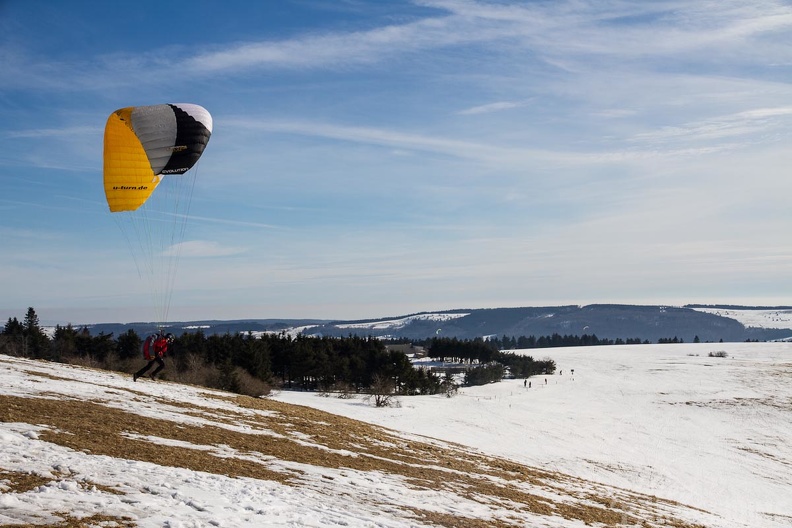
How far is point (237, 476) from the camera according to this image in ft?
39.5

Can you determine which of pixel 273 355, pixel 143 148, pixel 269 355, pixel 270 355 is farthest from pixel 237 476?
pixel 273 355

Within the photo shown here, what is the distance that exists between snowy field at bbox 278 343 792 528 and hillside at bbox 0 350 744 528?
768cm

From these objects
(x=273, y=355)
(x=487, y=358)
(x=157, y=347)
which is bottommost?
(x=487, y=358)

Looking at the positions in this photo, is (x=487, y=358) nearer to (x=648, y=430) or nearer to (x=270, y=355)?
(x=270, y=355)

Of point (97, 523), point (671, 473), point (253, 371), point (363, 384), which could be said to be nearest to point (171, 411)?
point (97, 523)

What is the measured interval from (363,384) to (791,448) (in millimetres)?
48637

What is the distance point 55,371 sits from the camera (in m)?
28.1

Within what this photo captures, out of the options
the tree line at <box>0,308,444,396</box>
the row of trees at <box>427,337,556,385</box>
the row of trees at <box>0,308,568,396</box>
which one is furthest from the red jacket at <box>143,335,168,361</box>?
the row of trees at <box>427,337,556,385</box>

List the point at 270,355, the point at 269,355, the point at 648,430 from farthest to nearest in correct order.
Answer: the point at 270,355 → the point at 269,355 → the point at 648,430

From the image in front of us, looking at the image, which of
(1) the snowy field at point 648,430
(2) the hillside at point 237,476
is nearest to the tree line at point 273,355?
(1) the snowy field at point 648,430

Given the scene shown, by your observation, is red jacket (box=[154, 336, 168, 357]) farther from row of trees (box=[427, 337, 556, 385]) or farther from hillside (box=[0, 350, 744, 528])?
row of trees (box=[427, 337, 556, 385])

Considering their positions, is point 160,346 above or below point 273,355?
above

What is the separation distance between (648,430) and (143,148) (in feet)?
158

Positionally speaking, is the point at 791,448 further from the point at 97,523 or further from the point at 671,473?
the point at 97,523
